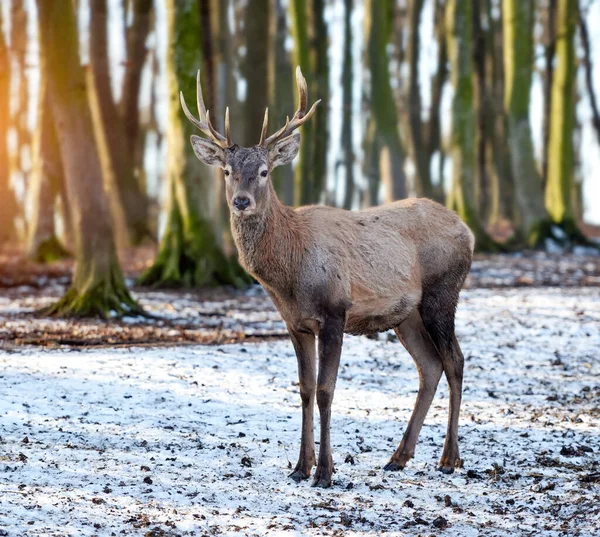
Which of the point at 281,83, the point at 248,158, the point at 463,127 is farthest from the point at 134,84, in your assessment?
the point at 248,158

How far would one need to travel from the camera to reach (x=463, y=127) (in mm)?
25094

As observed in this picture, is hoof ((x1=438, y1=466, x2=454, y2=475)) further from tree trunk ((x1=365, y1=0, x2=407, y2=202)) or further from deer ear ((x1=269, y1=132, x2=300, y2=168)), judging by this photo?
tree trunk ((x1=365, y1=0, x2=407, y2=202))

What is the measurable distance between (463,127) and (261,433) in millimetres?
18347

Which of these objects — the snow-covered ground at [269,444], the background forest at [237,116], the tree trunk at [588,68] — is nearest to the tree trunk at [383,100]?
the background forest at [237,116]

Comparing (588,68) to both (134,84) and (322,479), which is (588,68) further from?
(322,479)

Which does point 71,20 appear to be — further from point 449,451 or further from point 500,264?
point 500,264

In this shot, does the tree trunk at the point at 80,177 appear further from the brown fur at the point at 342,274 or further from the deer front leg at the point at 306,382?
the deer front leg at the point at 306,382

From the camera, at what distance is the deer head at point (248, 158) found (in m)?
7.04

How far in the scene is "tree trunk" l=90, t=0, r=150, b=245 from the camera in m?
24.6

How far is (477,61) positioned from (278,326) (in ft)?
56.1

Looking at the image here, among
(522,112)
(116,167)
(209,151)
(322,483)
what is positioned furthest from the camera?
(522,112)

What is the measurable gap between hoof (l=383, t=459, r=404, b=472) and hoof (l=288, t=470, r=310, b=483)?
2.21 feet

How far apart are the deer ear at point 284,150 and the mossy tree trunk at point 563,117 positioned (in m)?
19.2

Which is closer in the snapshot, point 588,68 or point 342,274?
point 342,274
